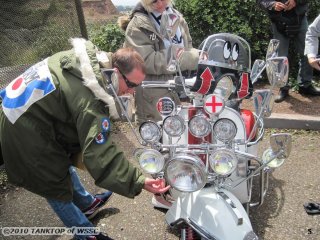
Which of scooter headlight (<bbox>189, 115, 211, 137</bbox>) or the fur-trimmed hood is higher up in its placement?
the fur-trimmed hood

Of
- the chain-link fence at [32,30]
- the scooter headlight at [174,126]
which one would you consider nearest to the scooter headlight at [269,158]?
the scooter headlight at [174,126]

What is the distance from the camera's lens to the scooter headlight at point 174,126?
225 centimetres

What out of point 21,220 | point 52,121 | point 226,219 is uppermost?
point 52,121

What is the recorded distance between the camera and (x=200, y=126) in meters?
2.20

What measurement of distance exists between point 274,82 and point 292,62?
3.57m

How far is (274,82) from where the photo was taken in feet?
7.33

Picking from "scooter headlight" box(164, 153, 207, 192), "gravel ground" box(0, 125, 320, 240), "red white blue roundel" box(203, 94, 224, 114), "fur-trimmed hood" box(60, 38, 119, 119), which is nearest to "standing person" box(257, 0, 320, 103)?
"gravel ground" box(0, 125, 320, 240)

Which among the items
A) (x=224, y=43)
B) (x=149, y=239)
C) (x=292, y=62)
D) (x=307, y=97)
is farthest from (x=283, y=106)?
(x=149, y=239)

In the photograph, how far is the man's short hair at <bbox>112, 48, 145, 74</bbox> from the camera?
2.28m

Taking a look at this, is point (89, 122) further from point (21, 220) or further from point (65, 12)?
point (65, 12)

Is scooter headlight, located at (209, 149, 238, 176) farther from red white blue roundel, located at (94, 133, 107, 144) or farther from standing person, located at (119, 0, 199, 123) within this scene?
standing person, located at (119, 0, 199, 123)

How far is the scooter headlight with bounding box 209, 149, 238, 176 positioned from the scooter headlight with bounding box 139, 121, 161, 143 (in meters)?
0.38

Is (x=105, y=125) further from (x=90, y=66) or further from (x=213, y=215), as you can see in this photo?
(x=213, y=215)

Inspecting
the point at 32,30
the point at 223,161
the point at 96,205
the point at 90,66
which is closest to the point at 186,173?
the point at 223,161
